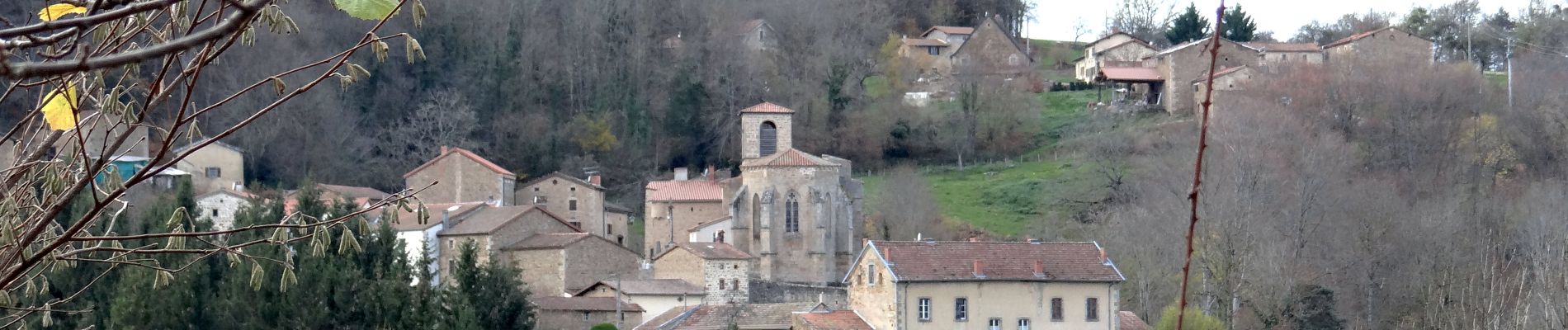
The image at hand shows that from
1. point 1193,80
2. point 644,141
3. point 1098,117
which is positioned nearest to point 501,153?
point 644,141

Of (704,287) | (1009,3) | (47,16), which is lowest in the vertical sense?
(704,287)

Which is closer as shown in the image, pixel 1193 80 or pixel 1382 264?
pixel 1382 264

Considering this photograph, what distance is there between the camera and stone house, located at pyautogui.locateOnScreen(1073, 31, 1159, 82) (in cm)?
5975

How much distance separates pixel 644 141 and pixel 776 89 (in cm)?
528

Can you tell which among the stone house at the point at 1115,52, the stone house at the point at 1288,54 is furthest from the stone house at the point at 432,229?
the stone house at the point at 1288,54

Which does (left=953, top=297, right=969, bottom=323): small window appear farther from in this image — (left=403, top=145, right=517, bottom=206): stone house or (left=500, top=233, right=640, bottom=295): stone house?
(left=403, top=145, right=517, bottom=206): stone house

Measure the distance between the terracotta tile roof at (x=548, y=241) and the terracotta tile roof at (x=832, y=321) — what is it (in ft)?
19.8

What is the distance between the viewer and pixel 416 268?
3281 centimetres

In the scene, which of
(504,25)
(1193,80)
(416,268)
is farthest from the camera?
(1193,80)

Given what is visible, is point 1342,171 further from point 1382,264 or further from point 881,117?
point 881,117

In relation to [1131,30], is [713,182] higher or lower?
lower

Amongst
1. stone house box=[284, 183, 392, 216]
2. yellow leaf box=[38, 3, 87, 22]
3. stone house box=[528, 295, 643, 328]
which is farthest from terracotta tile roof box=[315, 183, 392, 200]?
yellow leaf box=[38, 3, 87, 22]

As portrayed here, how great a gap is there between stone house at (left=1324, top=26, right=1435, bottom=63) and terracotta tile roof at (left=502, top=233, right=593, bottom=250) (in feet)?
96.9

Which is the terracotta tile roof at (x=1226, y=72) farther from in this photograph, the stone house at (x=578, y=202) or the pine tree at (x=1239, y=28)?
the stone house at (x=578, y=202)
